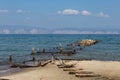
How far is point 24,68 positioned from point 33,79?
14.0 m

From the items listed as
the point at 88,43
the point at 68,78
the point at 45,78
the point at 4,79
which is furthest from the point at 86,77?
the point at 88,43

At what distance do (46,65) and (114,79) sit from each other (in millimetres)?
17826

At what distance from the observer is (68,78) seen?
35.3 m

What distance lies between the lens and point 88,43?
118 meters

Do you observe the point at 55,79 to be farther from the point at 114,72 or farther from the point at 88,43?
the point at 88,43

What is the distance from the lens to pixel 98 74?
37.9m

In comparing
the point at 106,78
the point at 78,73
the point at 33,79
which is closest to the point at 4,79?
the point at 33,79

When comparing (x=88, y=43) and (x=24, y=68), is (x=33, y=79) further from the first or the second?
(x=88, y=43)

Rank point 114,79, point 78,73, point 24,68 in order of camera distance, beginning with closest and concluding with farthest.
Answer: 1. point 114,79
2. point 78,73
3. point 24,68

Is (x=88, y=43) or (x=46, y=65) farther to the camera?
(x=88, y=43)

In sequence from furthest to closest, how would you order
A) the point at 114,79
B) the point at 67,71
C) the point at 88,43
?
1. the point at 88,43
2. the point at 67,71
3. the point at 114,79

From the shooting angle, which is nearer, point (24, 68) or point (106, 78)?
point (106, 78)

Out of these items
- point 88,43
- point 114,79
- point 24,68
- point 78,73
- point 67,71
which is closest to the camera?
point 114,79

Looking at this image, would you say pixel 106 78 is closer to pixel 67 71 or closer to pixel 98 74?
pixel 98 74
